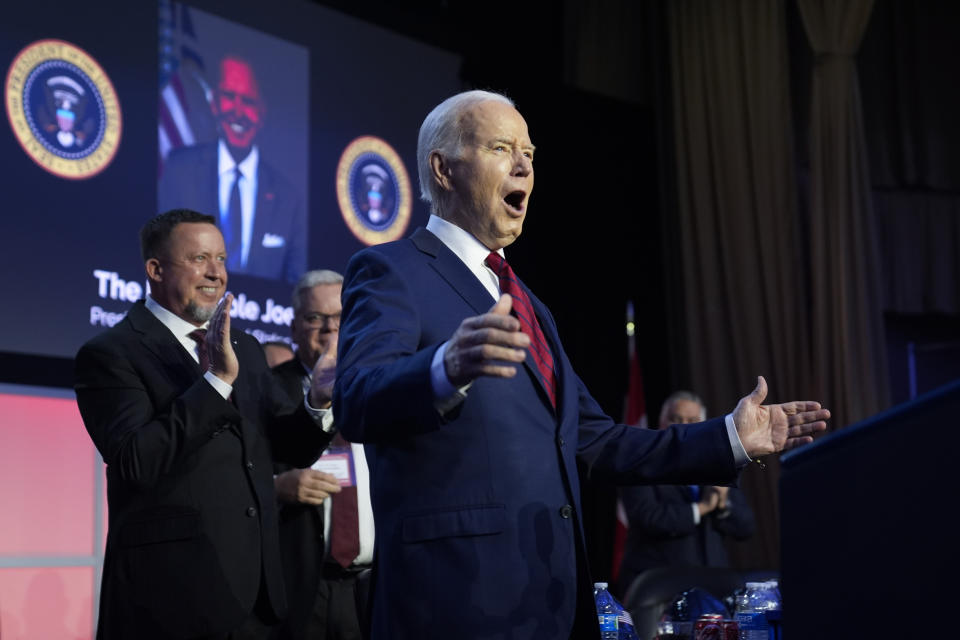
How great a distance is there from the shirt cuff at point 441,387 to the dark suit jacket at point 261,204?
3458 millimetres

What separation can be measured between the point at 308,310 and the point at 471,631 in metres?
2.07

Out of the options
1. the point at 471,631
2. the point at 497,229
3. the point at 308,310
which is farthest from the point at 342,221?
the point at 471,631

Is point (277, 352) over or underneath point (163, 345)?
over

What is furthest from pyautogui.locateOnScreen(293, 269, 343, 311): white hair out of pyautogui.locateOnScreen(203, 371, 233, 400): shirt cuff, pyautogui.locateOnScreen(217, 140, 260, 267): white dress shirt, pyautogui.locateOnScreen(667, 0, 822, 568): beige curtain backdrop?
pyautogui.locateOnScreen(667, 0, 822, 568): beige curtain backdrop

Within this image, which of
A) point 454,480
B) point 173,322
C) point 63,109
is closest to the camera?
point 454,480

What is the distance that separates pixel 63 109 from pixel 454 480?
3316 mm

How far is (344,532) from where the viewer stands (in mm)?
3215

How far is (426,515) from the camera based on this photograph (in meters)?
1.76

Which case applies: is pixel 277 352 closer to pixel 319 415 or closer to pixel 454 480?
pixel 319 415

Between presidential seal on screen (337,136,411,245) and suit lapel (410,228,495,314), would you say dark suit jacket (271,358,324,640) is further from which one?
presidential seal on screen (337,136,411,245)

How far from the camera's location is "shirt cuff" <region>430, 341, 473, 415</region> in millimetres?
Result: 1553

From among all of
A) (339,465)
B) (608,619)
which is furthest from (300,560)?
(608,619)

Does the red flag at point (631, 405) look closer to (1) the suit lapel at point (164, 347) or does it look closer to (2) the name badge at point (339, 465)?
(2) the name badge at point (339, 465)

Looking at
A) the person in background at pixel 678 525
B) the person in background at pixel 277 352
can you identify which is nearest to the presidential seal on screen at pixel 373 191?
the person in background at pixel 277 352
